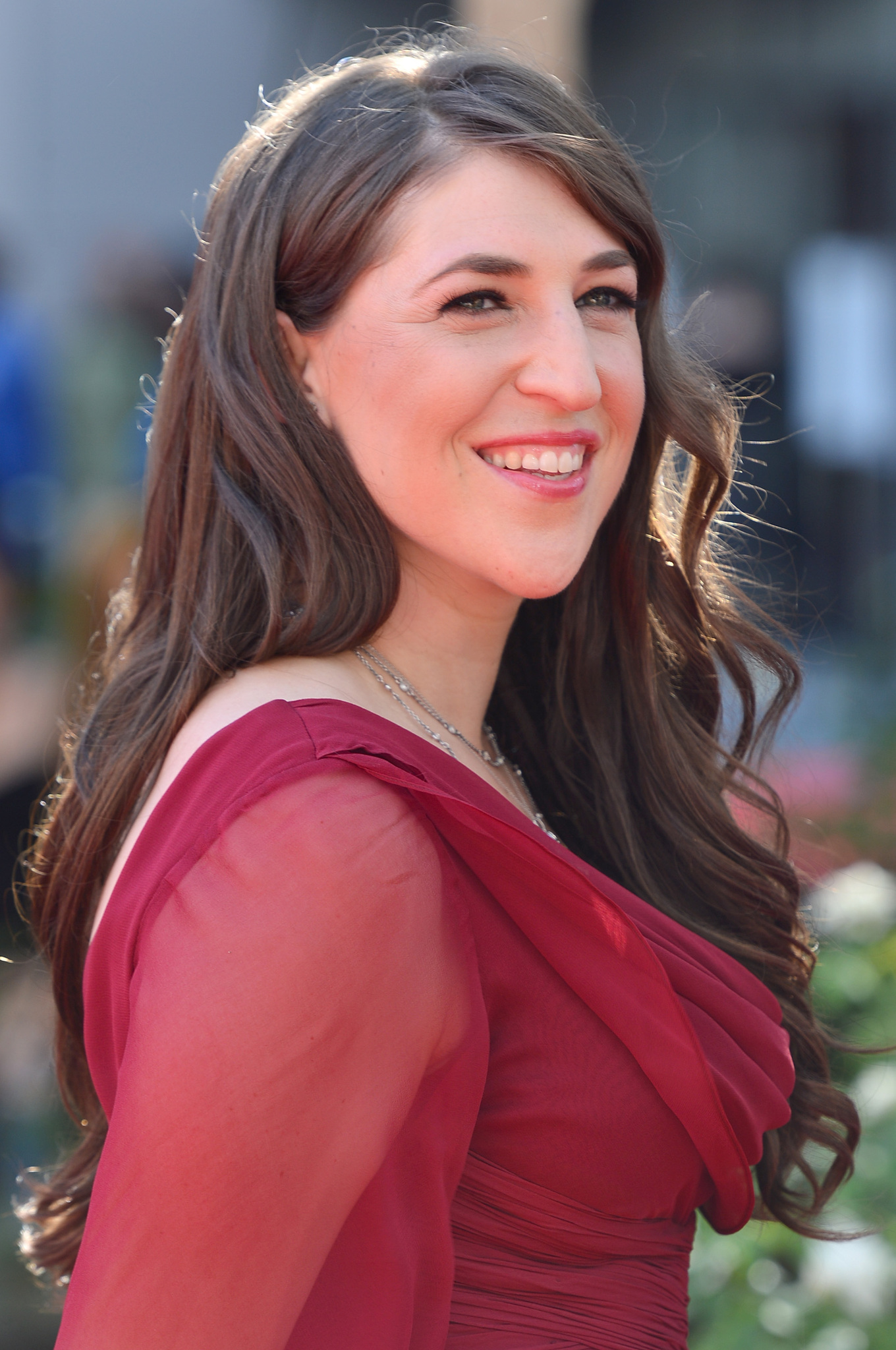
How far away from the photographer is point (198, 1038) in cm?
116

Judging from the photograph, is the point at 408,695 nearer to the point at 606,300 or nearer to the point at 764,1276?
the point at 606,300

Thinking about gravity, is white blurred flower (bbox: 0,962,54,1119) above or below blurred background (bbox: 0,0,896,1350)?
below

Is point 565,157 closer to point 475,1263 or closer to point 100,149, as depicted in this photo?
point 475,1263

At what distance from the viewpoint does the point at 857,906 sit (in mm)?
2740

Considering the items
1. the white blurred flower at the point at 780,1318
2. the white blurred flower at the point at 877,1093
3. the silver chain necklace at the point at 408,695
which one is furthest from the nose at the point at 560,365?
the white blurred flower at the point at 780,1318

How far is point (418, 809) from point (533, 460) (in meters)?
0.47

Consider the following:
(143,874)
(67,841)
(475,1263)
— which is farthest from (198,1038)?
(67,841)

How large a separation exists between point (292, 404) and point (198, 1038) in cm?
77

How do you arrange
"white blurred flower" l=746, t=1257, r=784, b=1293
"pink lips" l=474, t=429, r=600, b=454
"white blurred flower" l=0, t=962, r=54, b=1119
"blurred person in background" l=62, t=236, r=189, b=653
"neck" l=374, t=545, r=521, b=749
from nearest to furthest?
"pink lips" l=474, t=429, r=600, b=454, "neck" l=374, t=545, r=521, b=749, "white blurred flower" l=746, t=1257, r=784, b=1293, "white blurred flower" l=0, t=962, r=54, b=1119, "blurred person in background" l=62, t=236, r=189, b=653

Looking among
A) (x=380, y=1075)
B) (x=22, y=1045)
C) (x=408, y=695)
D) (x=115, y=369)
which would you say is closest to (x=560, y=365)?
(x=408, y=695)

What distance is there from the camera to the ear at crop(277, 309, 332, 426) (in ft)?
5.29

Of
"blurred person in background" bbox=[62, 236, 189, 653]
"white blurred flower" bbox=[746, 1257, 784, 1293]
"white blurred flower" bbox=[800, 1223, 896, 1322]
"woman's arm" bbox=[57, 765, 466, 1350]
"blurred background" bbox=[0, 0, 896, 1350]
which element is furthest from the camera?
"blurred person in background" bbox=[62, 236, 189, 653]

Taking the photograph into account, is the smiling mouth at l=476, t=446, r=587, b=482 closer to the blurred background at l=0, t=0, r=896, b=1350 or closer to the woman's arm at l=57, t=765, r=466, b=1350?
the woman's arm at l=57, t=765, r=466, b=1350

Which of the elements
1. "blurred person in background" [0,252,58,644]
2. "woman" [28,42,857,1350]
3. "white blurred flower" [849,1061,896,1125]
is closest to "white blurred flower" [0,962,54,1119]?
Result: "blurred person in background" [0,252,58,644]
